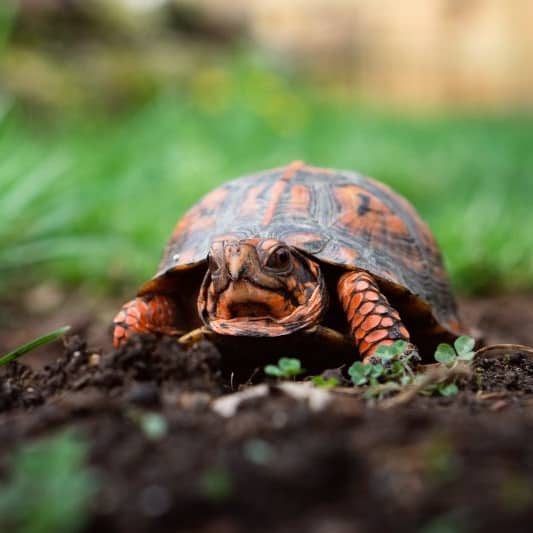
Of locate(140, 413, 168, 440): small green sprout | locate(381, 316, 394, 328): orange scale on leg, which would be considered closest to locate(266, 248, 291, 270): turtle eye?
locate(381, 316, 394, 328): orange scale on leg

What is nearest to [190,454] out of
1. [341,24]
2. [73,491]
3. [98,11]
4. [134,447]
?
[134,447]

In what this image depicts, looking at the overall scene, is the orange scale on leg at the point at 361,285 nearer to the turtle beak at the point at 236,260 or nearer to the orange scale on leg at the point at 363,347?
the orange scale on leg at the point at 363,347

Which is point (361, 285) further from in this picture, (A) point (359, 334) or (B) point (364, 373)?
(B) point (364, 373)

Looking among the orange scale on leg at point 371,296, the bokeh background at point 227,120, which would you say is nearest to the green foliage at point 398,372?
the orange scale on leg at point 371,296

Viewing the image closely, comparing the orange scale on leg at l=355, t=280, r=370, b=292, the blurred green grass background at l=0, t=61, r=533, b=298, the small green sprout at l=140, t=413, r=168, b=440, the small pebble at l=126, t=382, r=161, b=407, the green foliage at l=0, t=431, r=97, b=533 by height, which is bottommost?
the blurred green grass background at l=0, t=61, r=533, b=298

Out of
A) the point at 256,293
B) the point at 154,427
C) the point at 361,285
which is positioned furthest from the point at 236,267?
the point at 154,427

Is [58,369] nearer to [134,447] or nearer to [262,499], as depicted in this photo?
[134,447]

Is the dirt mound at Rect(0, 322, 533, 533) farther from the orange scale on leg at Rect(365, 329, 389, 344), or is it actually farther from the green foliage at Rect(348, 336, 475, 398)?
the orange scale on leg at Rect(365, 329, 389, 344)
